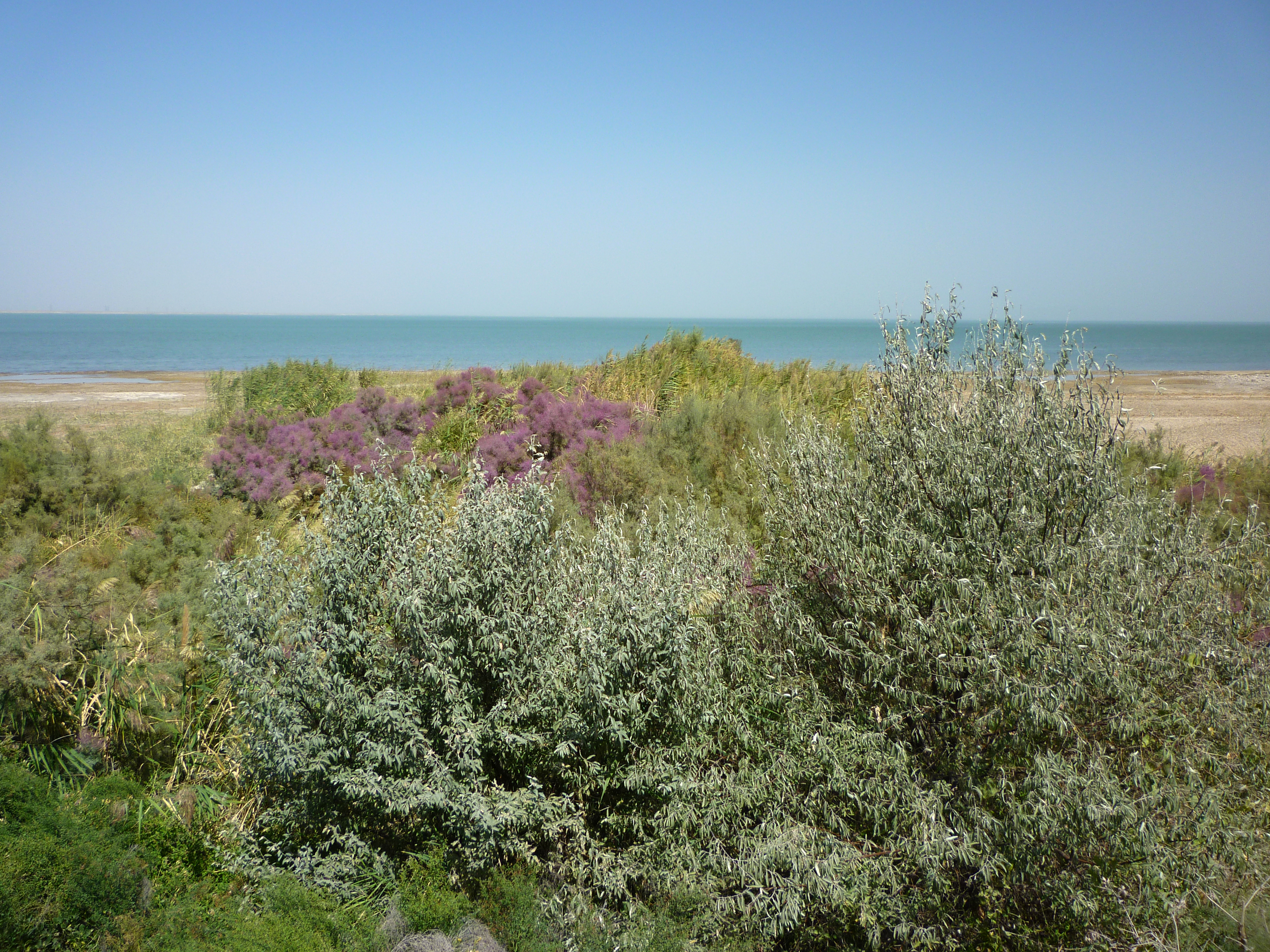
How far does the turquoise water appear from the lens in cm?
5331

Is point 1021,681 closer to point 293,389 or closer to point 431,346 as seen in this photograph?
point 293,389

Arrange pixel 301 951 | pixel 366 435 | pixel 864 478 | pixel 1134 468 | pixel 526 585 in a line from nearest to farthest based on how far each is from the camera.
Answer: pixel 301 951 → pixel 526 585 → pixel 864 478 → pixel 1134 468 → pixel 366 435

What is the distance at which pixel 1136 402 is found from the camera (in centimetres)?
2852

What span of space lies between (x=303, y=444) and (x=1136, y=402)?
29.2 meters

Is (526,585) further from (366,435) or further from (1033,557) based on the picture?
(366,435)

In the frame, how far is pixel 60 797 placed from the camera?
18.9 ft

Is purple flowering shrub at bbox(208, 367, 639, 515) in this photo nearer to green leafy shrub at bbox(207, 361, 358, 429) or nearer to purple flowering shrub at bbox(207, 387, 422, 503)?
purple flowering shrub at bbox(207, 387, 422, 503)

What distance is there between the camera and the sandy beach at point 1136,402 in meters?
20.9

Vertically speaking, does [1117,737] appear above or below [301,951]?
above

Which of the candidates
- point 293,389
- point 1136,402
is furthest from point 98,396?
point 1136,402

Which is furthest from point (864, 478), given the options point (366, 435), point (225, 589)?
point (366, 435)

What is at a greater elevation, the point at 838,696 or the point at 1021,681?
the point at 1021,681

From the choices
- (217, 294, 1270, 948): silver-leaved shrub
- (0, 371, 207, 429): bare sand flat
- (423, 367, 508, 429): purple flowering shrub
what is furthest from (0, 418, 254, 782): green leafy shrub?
(0, 371, 207, 429): bare sand flat

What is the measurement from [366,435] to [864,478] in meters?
8.99
